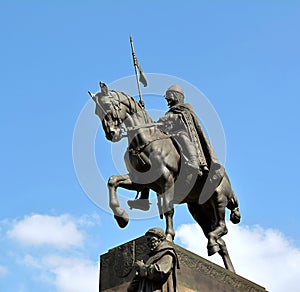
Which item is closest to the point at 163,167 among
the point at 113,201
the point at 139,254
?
the point at 113,201

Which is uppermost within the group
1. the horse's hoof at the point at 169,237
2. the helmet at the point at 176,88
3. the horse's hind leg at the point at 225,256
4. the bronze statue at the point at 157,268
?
the helmet at the point at 176,88

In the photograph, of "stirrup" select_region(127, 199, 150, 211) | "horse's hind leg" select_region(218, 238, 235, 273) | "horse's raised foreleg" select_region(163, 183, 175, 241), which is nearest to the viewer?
"horse's raised foreleg" select_region(163, 183, 175, 241)

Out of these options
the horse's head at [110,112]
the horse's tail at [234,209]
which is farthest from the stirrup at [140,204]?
the horse's tail at [234,209]

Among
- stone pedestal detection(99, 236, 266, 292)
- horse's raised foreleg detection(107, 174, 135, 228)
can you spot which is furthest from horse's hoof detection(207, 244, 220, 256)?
horse's raised foreleg detection(107, 174, 135, 228)

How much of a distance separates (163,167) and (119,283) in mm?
2957

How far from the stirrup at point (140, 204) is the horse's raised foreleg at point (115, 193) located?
1.31 feet

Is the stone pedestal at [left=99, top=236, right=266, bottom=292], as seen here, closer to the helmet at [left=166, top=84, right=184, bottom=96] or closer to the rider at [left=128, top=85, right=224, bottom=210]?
the rider at [left=128, top=85, right=224, bottom=210]

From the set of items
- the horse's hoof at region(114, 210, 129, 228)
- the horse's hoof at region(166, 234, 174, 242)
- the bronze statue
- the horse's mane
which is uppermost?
the horse's mane

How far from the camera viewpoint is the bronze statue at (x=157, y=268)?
39.4 feet

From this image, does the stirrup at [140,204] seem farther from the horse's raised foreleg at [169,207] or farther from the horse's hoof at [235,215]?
the horse's hoof at [235,215]

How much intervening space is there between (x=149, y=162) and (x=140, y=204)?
3.29ft

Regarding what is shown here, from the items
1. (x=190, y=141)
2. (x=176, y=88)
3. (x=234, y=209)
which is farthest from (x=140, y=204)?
(x=176, y=88)

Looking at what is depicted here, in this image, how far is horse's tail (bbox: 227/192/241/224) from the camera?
16.6 m

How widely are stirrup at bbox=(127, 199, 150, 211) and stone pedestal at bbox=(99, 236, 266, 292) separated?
166 centimetres
